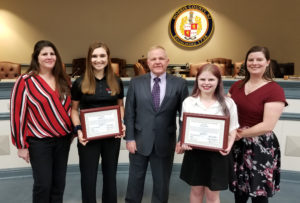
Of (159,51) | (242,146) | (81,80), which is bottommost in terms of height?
(242,146)

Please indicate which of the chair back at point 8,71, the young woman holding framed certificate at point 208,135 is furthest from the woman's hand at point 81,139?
the chair back at point 8,71

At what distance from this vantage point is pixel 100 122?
5.72 feet

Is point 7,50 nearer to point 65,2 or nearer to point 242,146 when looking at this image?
point 65,2

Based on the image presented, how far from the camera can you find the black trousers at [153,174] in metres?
1.92

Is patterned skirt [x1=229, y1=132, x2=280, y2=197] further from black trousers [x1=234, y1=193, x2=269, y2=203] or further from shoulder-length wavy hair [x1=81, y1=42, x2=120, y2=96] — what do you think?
shoulder-length wavy hair [x1=81, y1=42, x2=120, y2=96]

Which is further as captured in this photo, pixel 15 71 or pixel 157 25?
pixel 157 25

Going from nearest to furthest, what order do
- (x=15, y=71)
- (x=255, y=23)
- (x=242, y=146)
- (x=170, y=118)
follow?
(x=242, y=146) < (x=170, y=118) < (x=15, y=71) < (x=255, y=23)

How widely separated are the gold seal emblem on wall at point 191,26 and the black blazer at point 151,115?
213 inches

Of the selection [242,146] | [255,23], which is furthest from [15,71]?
[255,23]

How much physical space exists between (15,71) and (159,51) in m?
3.73

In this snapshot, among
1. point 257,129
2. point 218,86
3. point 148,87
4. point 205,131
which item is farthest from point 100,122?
point 257,129

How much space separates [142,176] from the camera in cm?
198

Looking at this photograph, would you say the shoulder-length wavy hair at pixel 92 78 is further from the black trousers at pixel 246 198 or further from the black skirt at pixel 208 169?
the black trousers at pixel 246 198

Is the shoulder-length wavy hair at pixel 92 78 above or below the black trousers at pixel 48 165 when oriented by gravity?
above
